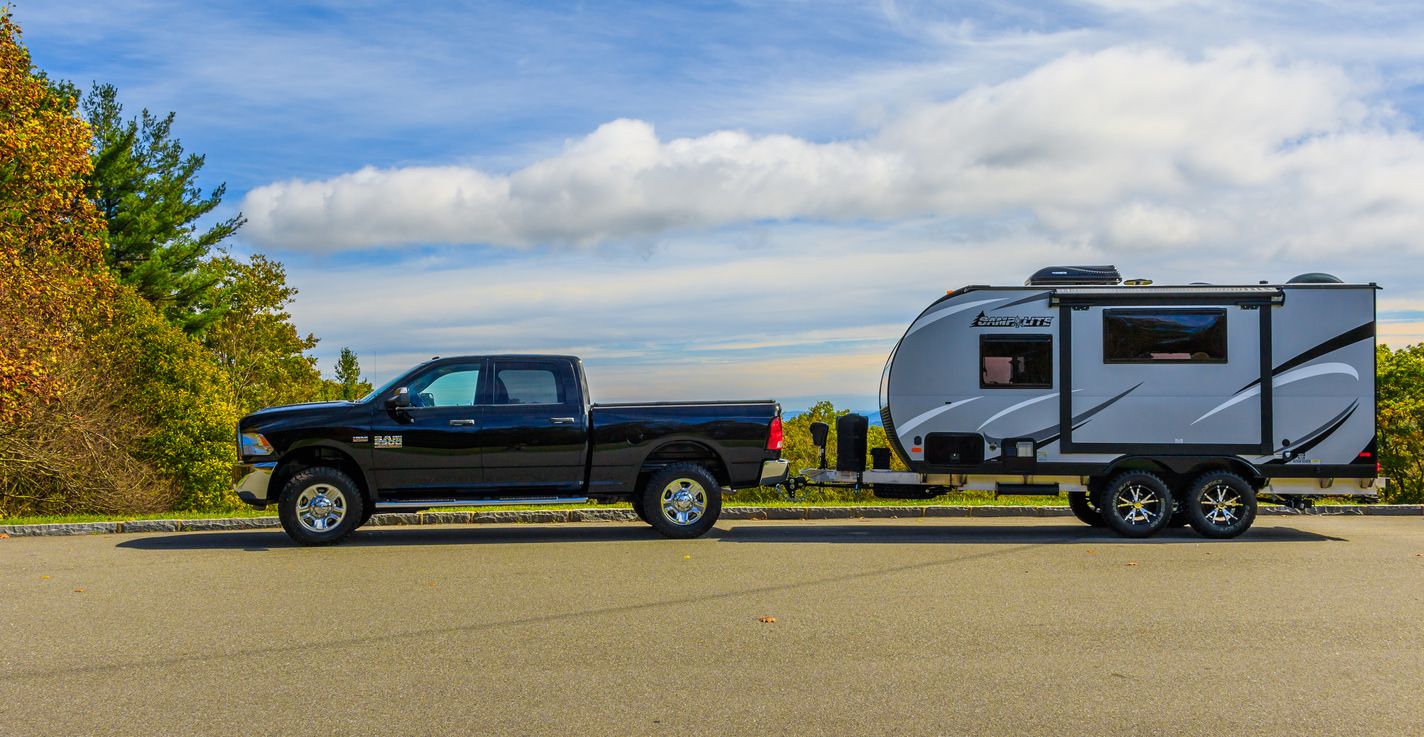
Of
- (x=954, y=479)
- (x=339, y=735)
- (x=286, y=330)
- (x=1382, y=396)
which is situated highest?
(x=286, y=330)

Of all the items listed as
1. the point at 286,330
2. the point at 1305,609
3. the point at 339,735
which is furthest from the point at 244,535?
the point at 286,330

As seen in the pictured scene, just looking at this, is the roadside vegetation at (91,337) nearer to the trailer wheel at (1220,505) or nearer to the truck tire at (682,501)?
the truck tire at (682,501)

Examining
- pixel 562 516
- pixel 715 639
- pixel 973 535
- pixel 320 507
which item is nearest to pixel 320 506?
pixel 320 507

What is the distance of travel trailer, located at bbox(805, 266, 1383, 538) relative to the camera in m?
13.4

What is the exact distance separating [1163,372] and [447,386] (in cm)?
825

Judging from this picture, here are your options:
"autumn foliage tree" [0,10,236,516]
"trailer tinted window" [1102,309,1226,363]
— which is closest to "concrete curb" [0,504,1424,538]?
"trailer tinted window" [1102,309,1226,363]

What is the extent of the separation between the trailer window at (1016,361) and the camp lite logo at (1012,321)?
142mm

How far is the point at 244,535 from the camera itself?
44.9ft

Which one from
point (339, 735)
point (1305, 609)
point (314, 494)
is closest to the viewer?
point (339, 735)

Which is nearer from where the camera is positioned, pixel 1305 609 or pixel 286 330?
pixel 1305 609

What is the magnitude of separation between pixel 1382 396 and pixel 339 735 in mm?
19347

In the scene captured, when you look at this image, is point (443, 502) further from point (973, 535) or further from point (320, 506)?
point (973, 535)

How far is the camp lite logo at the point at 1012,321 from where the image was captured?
13625 millimetres

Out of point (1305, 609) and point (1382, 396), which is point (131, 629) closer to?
point (1305, 609)
